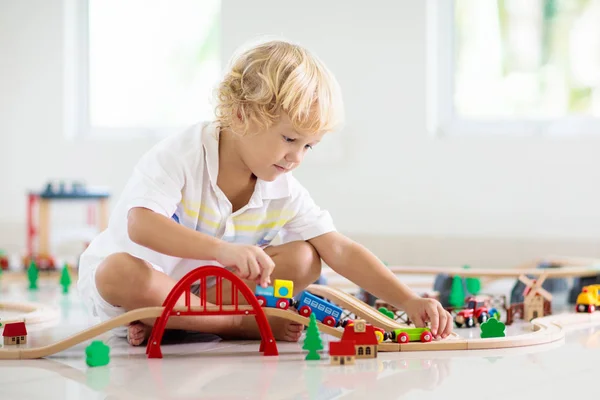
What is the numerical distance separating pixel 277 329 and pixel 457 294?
1.73 ft

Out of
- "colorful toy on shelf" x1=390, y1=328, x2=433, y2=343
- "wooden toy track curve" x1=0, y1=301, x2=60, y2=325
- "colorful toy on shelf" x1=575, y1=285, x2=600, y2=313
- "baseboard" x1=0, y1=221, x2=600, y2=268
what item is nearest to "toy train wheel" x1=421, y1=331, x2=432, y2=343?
"colorful toy on shelf" x1=390, y1=328, x2=433, y2=343

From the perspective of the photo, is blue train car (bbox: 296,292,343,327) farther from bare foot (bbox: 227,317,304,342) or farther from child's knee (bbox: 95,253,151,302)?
child's knee (bbox: 95,253,151,302)

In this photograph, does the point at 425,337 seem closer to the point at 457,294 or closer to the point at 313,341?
the point at 313,341

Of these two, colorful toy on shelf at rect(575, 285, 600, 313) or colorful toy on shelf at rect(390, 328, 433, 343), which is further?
colorful toy on shelf at rect(575, 285, 600, 313)

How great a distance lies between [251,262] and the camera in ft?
3.59

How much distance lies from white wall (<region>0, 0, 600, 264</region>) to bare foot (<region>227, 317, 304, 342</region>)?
1592 millimetres

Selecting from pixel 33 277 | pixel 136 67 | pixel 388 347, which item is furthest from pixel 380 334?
pixel 136 67

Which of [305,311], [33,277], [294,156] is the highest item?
[294,156]

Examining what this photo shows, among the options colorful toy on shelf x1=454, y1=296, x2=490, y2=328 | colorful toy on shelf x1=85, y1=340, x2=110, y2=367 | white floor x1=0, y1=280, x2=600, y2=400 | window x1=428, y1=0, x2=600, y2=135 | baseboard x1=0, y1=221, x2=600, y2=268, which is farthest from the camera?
window x1=428, y1=0, x2=600, y2=135

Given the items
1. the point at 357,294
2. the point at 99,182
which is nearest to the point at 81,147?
the point at 99,182

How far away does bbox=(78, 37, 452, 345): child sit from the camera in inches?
47.9

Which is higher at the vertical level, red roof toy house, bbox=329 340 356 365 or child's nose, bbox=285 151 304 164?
child's nose, bbox=285 151 304 164

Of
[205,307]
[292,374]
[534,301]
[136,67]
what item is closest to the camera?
[292,374]

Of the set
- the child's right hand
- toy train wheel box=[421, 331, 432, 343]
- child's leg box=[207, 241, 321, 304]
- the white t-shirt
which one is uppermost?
the white t-shirt
